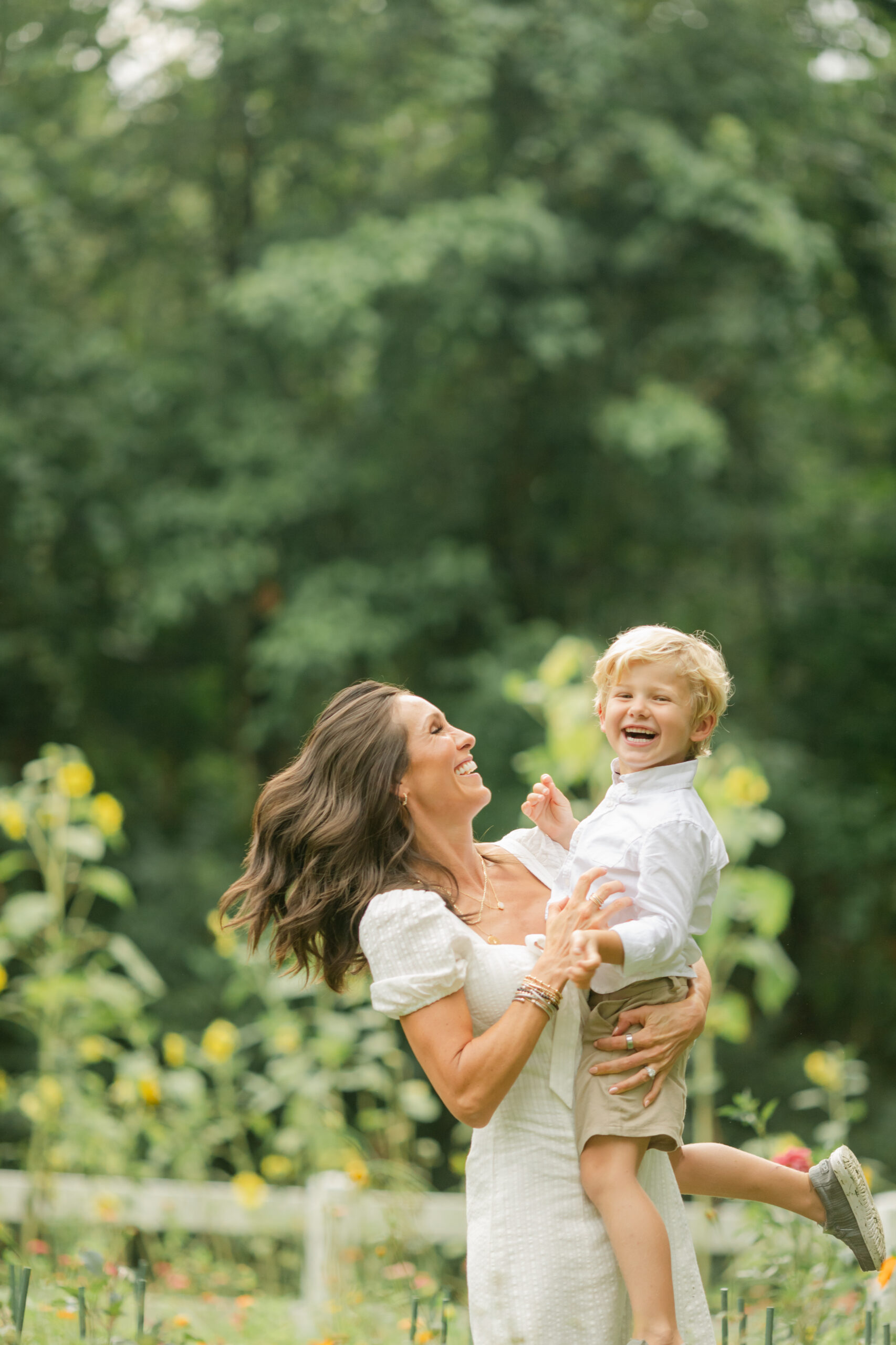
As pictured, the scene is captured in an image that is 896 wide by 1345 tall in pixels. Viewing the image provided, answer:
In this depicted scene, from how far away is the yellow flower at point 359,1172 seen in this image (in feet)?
10.8

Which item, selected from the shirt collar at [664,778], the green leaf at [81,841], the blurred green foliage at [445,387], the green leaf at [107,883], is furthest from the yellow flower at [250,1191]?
the blurred green foliage at [445,387]

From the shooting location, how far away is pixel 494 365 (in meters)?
8.47

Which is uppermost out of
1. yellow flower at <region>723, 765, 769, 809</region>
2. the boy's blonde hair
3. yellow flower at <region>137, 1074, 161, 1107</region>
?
the boy's blonde hair

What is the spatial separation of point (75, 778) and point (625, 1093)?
8.27 feet

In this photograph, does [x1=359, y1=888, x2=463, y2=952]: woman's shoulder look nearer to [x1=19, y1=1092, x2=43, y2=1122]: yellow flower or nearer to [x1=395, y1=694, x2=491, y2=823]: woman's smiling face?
[x1=395, y1=694, x2=491, y2=823]: woman's smiling face

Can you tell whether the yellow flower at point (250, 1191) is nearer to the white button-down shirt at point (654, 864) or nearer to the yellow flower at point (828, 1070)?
the yellow flower at point (828, 1070)

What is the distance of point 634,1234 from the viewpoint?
1719 mm

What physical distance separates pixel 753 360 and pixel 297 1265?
612 cm

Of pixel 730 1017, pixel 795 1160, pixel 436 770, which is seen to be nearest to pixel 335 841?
pixel 436 770

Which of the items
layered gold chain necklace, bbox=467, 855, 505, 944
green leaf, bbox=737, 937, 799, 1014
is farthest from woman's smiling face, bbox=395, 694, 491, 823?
green leaf, bbox=737, 937, 799, 1014

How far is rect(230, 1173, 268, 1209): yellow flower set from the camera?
389cm

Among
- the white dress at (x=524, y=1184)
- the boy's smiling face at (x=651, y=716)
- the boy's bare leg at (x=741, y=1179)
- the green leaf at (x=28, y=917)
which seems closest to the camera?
the white dress at (x=524, y=1184)

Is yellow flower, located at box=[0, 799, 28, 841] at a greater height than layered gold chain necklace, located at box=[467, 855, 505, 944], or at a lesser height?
lesser

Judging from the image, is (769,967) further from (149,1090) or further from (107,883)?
(107,883)
